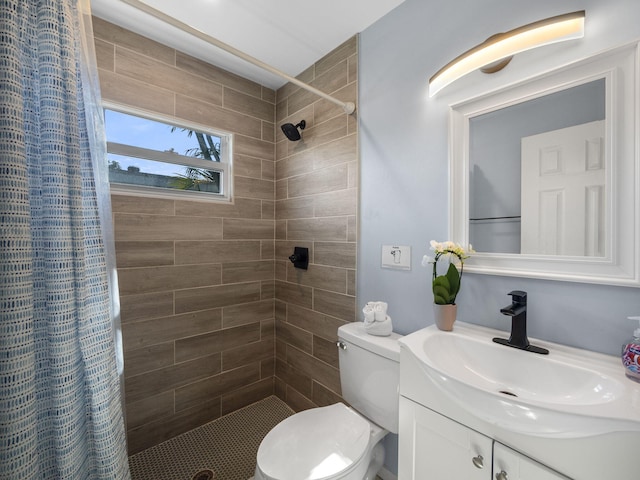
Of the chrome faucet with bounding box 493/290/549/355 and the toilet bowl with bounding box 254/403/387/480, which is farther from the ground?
the chrome faucet with bounding box 493/290/549/355

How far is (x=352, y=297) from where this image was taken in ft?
5.35

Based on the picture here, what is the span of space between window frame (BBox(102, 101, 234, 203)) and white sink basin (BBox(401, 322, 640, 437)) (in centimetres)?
161

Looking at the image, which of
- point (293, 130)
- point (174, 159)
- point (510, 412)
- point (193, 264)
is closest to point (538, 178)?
point (510, 412)

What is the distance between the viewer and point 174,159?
6.04 feet

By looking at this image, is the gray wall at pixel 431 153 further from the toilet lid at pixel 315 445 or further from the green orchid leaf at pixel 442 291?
the toilet lid at pixel 315 445

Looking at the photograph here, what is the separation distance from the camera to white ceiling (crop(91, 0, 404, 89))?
4.63ft

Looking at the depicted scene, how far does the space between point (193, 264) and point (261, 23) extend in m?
1.50

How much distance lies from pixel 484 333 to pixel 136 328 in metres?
1.84

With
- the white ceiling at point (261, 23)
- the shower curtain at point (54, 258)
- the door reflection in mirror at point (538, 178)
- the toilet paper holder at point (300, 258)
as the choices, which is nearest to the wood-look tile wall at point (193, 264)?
the white ceiling at point (261, 23)

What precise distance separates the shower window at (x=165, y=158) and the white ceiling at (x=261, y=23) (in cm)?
48

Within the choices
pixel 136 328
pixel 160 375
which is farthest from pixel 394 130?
pixel 160 375

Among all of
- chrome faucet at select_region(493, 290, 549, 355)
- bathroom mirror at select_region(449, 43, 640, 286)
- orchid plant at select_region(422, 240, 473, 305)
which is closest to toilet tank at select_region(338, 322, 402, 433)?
orchid plant at select_region(422, 240, 473, 305)

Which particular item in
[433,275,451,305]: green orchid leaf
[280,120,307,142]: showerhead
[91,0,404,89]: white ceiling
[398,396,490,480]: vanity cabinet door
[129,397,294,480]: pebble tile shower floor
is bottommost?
[129,397,294,480]: pebble tile shower floor

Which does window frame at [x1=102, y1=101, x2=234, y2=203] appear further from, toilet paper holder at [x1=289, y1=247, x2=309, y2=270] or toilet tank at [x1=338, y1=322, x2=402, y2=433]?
toilet tank at [x1=338, y1=322, x2=402, y2=433]
